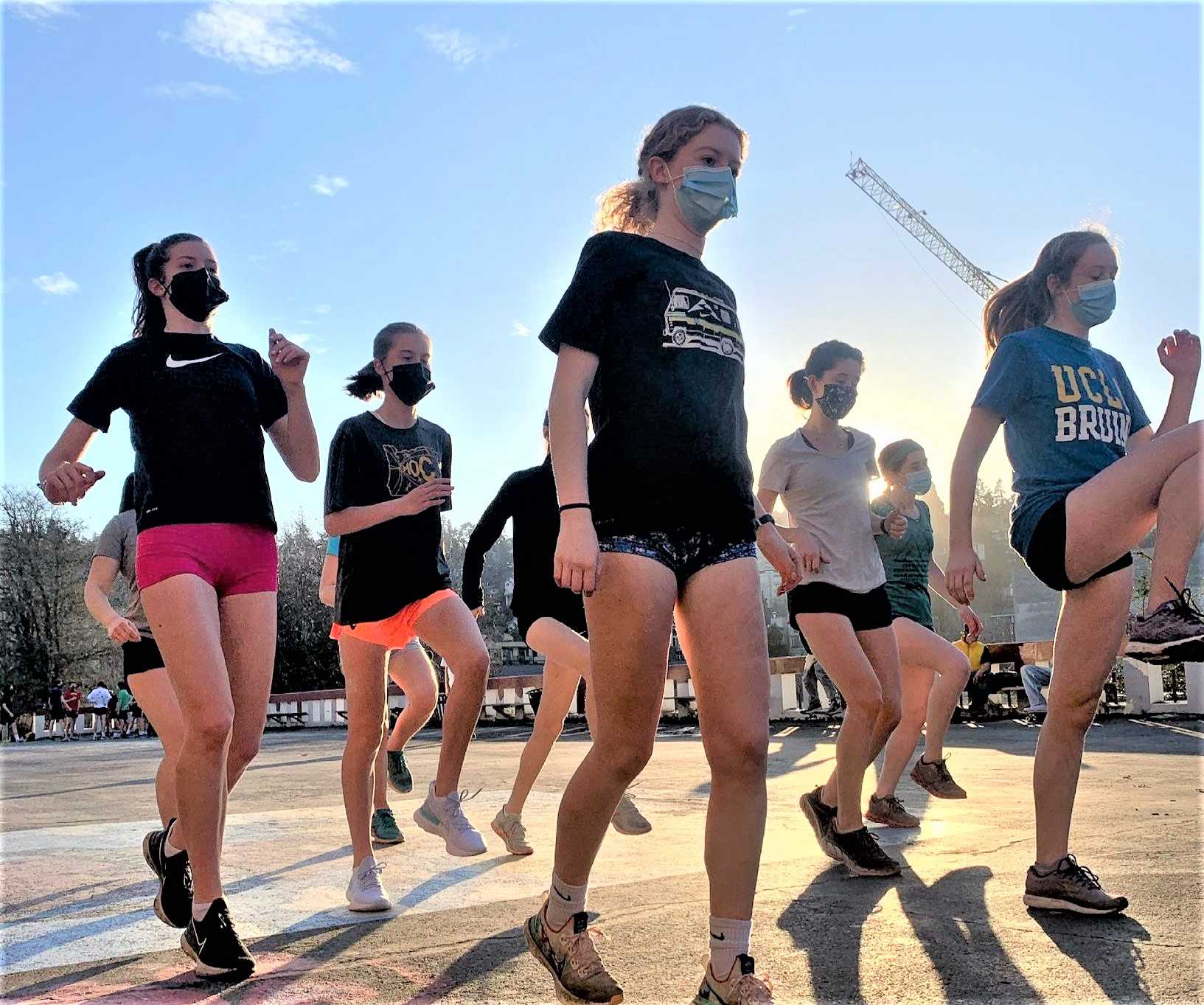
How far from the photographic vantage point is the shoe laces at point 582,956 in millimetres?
2875

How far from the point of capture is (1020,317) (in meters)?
4.40

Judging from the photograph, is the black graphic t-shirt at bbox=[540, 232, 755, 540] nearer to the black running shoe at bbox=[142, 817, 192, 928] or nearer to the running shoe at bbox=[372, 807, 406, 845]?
the black running shoe at bbox=[142, 817, 192, 928]

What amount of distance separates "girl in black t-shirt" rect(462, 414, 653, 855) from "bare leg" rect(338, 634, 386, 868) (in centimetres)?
82

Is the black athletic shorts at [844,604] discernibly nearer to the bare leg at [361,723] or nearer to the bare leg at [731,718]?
the bare leg at [361,723]

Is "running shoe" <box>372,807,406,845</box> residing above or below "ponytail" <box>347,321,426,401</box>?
below

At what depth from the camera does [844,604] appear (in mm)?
5164

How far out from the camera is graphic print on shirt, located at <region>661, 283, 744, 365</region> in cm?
308

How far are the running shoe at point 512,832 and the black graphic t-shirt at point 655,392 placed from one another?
295 centimetres

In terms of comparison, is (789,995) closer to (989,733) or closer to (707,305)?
(707,305)

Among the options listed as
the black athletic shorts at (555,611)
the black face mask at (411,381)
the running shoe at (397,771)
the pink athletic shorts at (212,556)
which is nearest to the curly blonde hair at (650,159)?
the pink athletic shorts at (212,556)

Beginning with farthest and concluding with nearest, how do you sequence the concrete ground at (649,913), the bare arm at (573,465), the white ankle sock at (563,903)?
the concrete ground at (649,913) → the white ankle sock at (563,903) → the bare arm at (573,465)

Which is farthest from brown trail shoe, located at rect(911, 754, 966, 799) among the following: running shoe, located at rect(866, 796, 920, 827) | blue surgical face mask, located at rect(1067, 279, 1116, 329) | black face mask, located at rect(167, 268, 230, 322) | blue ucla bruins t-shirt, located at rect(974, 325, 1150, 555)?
black face mask, located at rect(167, 268, 230, 322)

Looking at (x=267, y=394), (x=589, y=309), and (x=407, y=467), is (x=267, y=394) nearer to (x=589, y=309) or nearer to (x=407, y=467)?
(x=407, y=467)

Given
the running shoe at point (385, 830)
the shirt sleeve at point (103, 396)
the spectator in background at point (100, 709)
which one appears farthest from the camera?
the spectator in background at point (100, 709)
